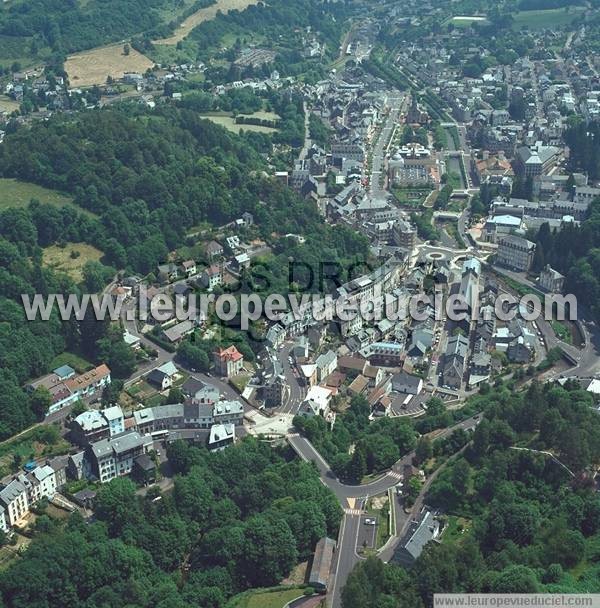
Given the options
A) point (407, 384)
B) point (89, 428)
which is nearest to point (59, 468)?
point (89, 428)

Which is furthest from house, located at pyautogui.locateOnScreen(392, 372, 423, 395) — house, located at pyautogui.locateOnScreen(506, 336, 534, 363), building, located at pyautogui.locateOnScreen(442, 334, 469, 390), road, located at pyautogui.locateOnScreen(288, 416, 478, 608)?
house, located at pyautogui.locateOnScreen(506, 336, 534, 363)

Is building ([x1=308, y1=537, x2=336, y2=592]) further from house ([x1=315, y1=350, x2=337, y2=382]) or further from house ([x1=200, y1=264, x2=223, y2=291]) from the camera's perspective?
house ([x1=200, y1=264, x2=223, y2=291])

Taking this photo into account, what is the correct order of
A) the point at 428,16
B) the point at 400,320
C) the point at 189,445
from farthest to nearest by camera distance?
the point at 428,16
the point at 400,320
the point at 189,445

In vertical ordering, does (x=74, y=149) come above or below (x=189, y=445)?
above

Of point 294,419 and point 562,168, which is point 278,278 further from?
point 562,168

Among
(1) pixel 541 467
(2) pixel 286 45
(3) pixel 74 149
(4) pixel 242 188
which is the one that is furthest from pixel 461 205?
(2) pixel 286 45
